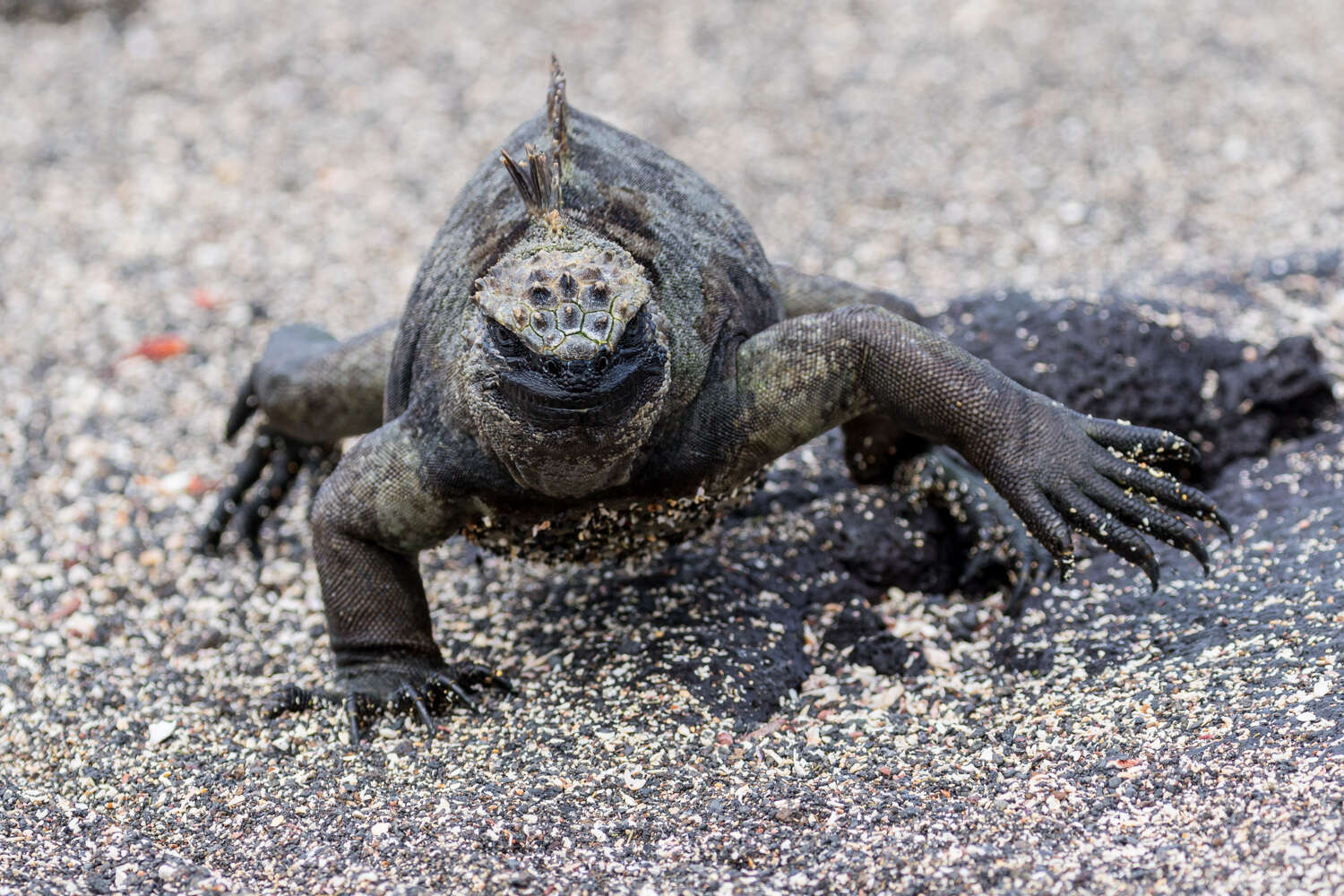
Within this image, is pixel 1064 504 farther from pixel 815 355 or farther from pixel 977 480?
pixel 977 480

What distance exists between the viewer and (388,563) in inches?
175

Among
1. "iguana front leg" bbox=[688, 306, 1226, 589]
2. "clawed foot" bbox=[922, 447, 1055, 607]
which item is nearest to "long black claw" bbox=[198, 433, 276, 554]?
"iguana front leg" bbox=[688, 306, 1226, 589]

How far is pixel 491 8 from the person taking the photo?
1031 centimetres

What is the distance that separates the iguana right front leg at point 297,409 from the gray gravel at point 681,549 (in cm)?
21

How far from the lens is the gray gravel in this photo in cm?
360

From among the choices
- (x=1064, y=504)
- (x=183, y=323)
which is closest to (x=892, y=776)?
(x=1064, y=504)

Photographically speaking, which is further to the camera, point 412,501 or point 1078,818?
point 412,501

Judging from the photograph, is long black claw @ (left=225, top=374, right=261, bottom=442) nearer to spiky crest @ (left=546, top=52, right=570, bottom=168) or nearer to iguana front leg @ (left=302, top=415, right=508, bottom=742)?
iguana front leg @ (left=302, top=415, right=508, bottom=742)

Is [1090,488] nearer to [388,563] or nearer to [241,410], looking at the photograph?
[388,563]

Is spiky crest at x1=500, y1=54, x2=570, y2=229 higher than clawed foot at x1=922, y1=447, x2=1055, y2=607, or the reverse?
spiky crest at x1=500, y1=54, x2=570, y2=229

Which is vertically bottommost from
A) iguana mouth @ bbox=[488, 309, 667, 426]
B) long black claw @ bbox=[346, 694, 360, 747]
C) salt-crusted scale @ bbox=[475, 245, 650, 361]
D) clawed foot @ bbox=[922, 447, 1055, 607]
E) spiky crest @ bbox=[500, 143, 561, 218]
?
long black claw @ bbox=[346, 694, 360, 747]

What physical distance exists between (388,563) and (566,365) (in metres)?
1.33

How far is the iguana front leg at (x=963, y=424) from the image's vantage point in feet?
13.5

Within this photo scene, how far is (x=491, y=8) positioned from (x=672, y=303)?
6.84 metres
